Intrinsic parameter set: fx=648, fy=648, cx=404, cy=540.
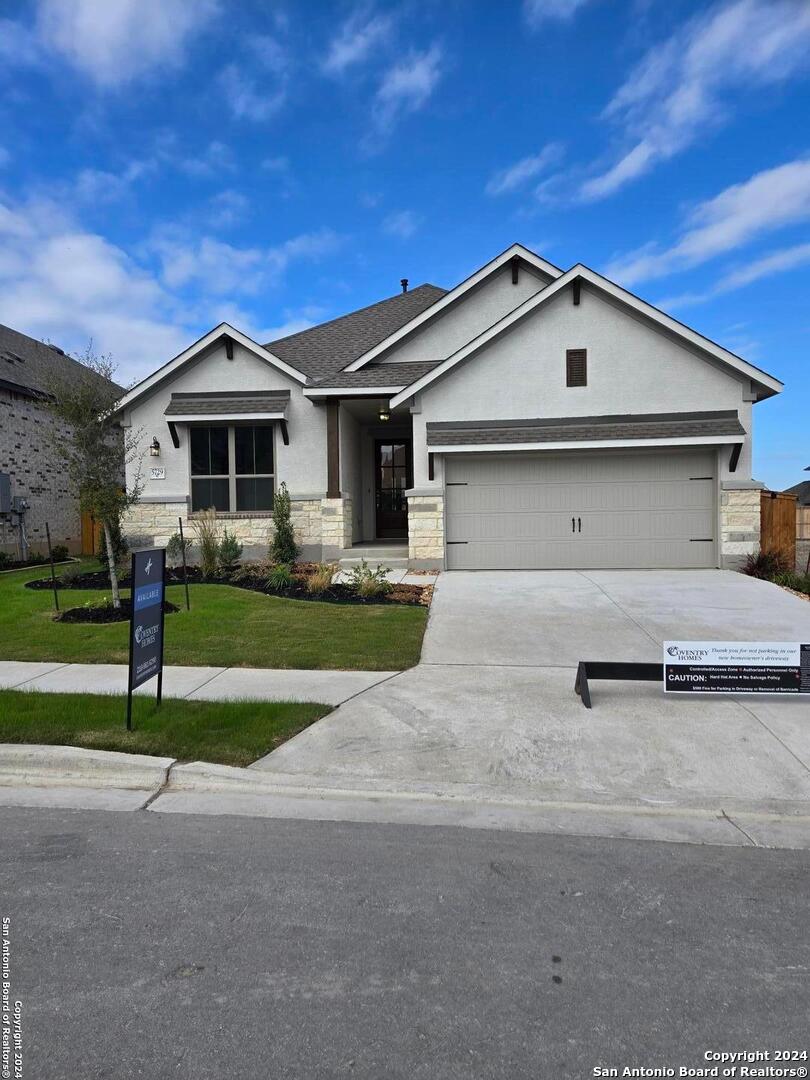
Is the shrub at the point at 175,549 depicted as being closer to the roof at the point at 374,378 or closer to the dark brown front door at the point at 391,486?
the roof at the point at 374,378

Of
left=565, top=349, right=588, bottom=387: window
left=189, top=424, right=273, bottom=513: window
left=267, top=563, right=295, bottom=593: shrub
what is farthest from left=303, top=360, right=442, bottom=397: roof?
left=267, top=563, right=295, bottom=593: shrub

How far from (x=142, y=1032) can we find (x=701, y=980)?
212 centimetres

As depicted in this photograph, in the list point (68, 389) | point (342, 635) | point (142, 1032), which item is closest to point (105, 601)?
point (68, 389)

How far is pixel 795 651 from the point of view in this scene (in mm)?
5863

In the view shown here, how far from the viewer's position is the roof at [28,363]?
18.6m

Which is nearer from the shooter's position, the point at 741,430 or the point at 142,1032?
the point at 142,1032

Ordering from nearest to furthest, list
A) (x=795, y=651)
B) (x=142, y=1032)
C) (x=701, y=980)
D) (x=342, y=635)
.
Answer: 1. (x=142, y=1032)
2. (x=701, y=980)
3. (x=795, y=651)
4. (x=342, y=635)

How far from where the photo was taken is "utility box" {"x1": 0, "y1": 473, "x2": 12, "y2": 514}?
1775 centimetres

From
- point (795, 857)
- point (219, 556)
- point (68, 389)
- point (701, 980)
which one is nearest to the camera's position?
point (701, 980)

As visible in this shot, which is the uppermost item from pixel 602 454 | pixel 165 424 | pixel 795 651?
pixel 165 424

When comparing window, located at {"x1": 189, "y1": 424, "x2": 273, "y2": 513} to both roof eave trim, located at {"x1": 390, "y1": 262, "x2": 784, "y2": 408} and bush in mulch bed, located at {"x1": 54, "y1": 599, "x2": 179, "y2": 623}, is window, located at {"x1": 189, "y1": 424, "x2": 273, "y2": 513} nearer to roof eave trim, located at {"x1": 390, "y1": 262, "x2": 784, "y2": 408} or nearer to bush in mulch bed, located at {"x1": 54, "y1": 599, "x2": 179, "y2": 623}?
roof eave trim, located at {"x1": 390, "y1": 262, "x2": 784, "y2": 408}

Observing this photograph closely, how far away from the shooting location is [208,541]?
14.5m

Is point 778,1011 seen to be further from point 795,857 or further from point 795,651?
point 795,651

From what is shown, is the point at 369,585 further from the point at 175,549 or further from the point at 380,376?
the point at 175,549
